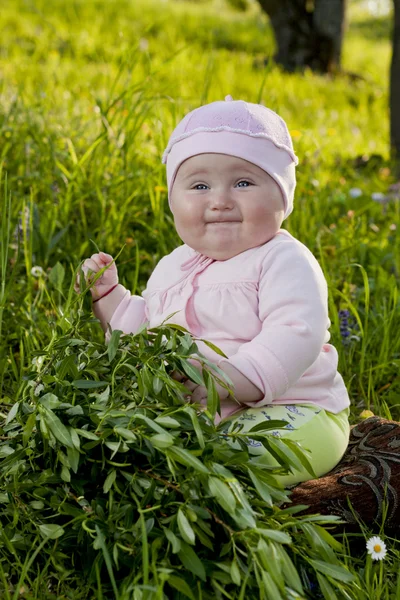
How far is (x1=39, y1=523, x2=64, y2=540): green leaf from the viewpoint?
171 centimetres

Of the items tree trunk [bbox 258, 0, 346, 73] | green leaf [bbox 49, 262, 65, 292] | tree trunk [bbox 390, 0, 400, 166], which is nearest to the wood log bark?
green leaf [bbox 49, 262, 65, 292]

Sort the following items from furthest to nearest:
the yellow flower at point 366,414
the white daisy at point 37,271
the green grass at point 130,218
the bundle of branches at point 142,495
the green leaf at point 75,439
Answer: the white daisy at point 37,271, the green grass at point 130,218, the yellow flower at point 366,414, the green leaf at point 75,439, the bundle of branches at point 142,495

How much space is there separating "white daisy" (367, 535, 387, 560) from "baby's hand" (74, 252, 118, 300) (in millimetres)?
1022

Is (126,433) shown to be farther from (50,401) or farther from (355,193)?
(355,193)

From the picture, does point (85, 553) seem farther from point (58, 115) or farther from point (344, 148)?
point (344, 148)

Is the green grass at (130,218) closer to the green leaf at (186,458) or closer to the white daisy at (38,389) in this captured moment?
the white daisy at (38,389)

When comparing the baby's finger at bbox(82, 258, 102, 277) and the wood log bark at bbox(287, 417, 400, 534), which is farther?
the baby's finger at bbox(82, 258, 102, 277)

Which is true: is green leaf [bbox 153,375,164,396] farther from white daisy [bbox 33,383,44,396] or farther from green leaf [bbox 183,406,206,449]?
white daisy [bbox 33,383,44,396]

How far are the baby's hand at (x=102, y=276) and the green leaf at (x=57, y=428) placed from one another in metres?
0.64

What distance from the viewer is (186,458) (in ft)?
5.22

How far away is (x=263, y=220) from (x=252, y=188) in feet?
0.29

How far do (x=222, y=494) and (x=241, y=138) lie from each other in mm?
941

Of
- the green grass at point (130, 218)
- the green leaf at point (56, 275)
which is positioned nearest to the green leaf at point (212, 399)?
the green grass at point (130, 218)

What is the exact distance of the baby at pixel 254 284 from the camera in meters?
2.01
